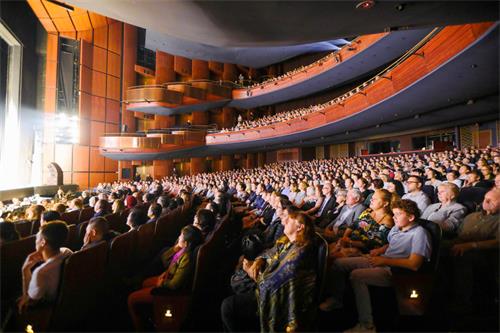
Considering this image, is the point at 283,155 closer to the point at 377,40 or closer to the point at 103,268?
the point at 377,40

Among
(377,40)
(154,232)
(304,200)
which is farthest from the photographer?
(377,40)

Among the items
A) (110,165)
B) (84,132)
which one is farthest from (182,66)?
(110,165)

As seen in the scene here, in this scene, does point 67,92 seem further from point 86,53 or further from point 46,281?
point 46,281

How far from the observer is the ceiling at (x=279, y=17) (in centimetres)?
193

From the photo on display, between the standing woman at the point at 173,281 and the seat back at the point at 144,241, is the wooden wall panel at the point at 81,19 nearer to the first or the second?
the seat back at the point at 144,241

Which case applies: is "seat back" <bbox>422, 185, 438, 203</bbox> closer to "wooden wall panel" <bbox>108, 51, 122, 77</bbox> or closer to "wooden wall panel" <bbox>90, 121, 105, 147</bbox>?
"wooden wall panel" <bbox>90, 121, 105, 147</bbox>

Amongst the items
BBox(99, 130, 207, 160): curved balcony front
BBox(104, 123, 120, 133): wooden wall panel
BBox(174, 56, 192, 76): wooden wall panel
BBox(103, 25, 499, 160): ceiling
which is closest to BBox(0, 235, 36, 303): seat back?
BBox(103, 25, 499, 160): ceiling

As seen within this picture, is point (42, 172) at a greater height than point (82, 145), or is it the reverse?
point (82, 145)

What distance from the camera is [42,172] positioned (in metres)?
9.66

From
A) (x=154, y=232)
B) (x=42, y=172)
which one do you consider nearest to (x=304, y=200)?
(x=154, y=232)

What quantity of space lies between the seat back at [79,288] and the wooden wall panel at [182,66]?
1395 cm

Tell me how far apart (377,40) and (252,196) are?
17.2 feet

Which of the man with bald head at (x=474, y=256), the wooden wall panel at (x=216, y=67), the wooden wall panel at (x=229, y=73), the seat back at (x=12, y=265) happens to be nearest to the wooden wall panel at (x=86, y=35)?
the wooden wall panel at (x=216, y=67)

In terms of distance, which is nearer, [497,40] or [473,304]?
[473,304]
